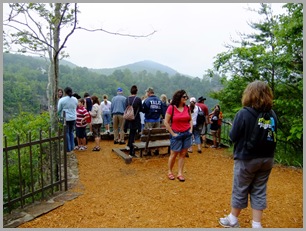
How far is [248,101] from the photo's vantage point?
9.84 ft

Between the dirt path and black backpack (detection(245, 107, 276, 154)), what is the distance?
1.14 metres

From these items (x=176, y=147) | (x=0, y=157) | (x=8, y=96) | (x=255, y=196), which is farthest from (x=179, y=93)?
(x=8, y=96)

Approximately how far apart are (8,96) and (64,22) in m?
23.3

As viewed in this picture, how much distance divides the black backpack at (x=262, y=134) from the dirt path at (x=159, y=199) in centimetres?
114

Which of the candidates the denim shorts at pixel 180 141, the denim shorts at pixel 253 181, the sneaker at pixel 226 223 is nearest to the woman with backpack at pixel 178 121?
the denim shorts at pixel 180 141

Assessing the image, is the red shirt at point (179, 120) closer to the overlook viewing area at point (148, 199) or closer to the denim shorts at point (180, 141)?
the denim shorts at point (180, 141)

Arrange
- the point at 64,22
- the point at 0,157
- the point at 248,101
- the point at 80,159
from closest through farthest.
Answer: the point at 248,101
the point at 0,157
the point at 64,22
the point at 80,159

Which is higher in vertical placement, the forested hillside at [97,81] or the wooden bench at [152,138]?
the forested hillside at [97,81]

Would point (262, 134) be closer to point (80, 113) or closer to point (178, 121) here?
point (178, 121)

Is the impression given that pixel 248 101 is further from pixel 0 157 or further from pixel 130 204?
pixel 0 157

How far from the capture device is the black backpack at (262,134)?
2904 mm

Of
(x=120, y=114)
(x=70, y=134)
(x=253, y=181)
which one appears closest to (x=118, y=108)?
(x=120, y=114)

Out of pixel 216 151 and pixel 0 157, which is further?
pixel 216 151

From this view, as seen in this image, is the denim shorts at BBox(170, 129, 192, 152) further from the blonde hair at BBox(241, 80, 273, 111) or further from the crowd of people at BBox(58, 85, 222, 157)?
the blonde hair at BBox(241, 80, 273, 111)
